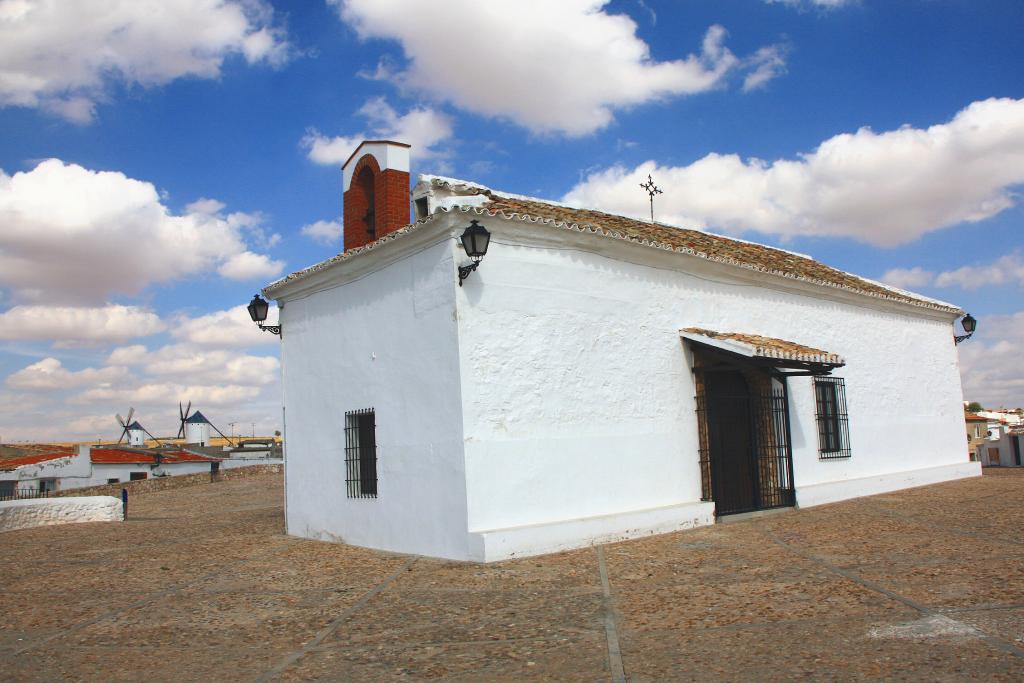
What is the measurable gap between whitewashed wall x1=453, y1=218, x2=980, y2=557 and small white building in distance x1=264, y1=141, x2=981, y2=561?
2 cm

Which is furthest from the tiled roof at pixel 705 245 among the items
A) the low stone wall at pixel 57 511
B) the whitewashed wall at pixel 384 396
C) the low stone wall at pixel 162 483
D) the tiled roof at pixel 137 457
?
the tiled roof at pixel 137 457

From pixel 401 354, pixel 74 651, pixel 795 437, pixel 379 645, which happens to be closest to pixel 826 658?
pixel 379 645

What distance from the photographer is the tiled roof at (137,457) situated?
2720 cm

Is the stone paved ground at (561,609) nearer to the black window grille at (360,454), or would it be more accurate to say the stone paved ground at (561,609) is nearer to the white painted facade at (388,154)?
the black window grille at (360,454)

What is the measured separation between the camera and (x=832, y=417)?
1218cm

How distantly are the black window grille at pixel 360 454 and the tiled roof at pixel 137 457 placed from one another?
19.6m

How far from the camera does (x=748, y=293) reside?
36.8 feet

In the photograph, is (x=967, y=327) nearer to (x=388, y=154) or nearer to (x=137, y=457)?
(x=388, y=154)

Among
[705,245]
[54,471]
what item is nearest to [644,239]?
[705,245]

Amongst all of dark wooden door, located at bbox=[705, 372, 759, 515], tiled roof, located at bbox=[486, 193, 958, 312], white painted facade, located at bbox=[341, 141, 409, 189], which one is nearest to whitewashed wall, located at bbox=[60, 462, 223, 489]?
white painted facade, located at bbox=[341, 141, 409, 189]

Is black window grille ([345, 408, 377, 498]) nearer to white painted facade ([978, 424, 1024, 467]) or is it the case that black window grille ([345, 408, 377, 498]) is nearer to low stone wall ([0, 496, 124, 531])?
low stone wall ([0, 496, 124, 531])

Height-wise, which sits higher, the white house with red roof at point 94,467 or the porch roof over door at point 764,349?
the porch roof over door at point 764,349

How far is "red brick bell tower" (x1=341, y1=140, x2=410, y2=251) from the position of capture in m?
10.6

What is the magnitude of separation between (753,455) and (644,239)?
142 inches
